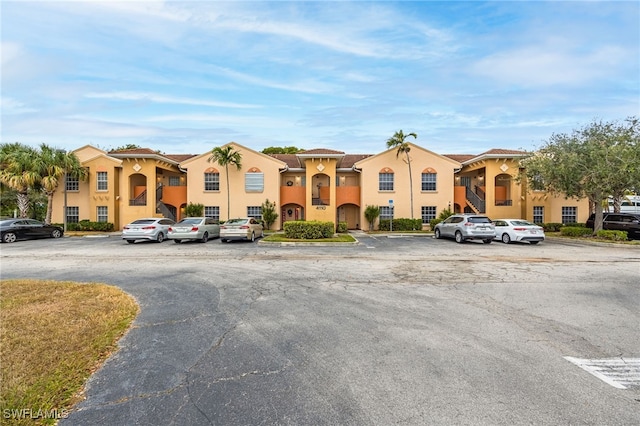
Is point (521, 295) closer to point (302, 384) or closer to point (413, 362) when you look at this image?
point (413, 362)

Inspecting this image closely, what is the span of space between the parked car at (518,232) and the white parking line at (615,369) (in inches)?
656

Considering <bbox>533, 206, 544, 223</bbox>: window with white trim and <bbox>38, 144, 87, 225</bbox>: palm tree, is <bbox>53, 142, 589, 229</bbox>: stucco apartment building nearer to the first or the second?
<bbox>533, 206, 544, 223</bbox>: window with white trim

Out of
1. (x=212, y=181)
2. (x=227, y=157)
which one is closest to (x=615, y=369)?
(x=227, y=157)

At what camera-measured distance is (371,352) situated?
4.34 m

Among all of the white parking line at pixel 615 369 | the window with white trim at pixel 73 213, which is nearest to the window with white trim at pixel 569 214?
the white parking line at pixel 615 369

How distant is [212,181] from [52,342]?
84.3 feet

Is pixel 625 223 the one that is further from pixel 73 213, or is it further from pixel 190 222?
pixel 73 213

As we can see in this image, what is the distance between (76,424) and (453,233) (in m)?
20.3

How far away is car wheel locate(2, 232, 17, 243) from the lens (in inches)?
787

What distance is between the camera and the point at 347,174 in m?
31.4

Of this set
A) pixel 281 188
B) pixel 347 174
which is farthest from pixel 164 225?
pixel 347 174

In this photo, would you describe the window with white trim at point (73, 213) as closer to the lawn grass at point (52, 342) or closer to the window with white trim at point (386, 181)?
the lawn grass at point (52, 342)

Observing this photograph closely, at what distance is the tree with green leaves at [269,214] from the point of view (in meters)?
28.0

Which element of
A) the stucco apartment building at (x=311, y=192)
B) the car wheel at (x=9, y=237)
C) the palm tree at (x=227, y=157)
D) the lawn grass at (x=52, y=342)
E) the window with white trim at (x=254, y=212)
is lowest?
the lawn grass at (x=52, y=342)
